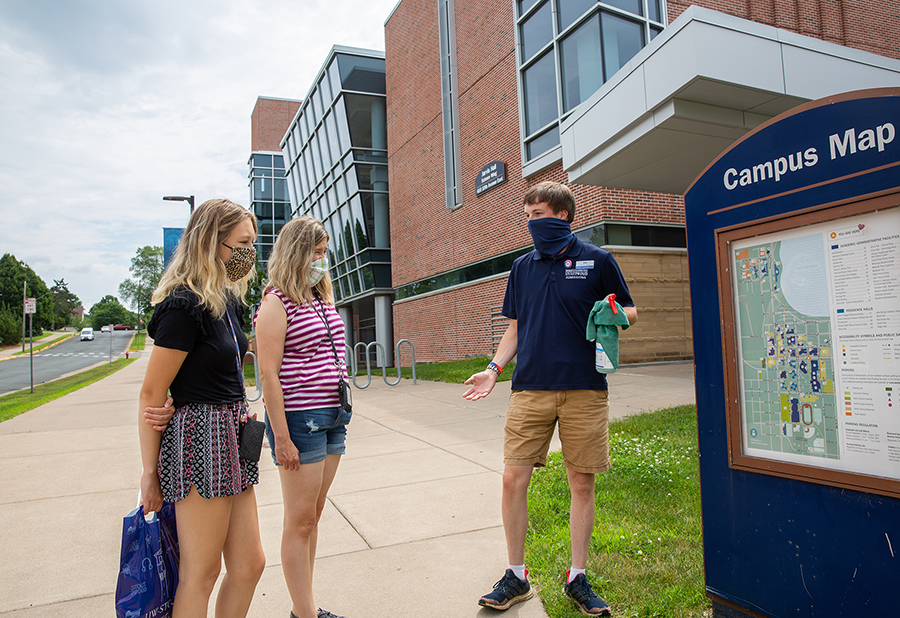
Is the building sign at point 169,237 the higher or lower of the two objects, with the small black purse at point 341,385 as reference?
higher

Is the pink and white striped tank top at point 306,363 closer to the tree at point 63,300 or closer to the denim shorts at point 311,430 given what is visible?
the denim shorts at point 311,430

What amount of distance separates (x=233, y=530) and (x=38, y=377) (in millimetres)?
31052

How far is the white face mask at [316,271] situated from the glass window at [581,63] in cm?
1119

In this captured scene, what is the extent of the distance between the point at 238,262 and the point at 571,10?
12849 millimetres

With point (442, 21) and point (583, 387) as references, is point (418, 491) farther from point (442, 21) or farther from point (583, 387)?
point (442, 21)

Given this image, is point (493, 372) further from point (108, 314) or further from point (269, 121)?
point (108, 314)

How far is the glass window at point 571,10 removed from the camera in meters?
12.4

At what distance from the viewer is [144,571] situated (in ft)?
6.32

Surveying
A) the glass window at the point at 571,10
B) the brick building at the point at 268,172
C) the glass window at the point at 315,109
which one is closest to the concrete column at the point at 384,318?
the glass window at the point at 315,109

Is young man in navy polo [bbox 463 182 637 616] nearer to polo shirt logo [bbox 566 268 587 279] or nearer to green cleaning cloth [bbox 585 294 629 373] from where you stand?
polo shirt logo [bbox 566 268 587 279]

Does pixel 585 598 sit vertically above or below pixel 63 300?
below

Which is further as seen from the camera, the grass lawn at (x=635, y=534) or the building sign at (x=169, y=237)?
the building sign at (x=169, y=237)

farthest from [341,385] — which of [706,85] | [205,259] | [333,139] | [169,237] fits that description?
[333,139]

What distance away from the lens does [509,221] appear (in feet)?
51.7
